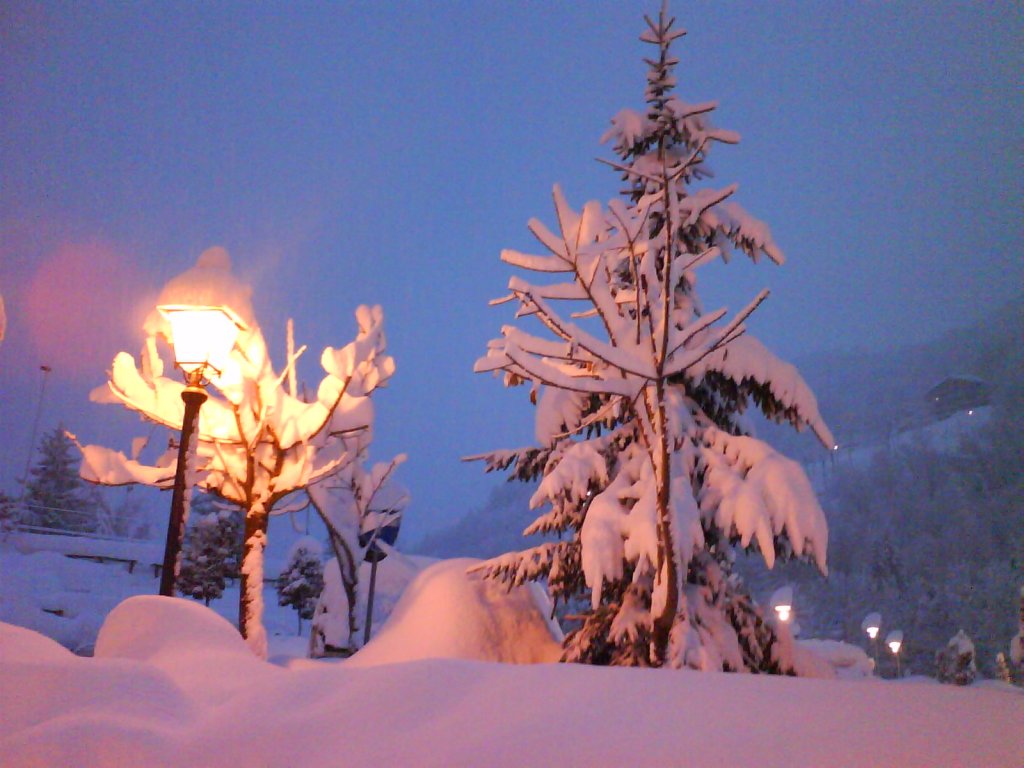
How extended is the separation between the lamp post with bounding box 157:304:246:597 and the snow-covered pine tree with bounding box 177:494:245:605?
21.1m

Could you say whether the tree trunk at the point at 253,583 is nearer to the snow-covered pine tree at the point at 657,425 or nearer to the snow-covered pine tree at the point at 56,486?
the snow-covered pine tree at the point at 657,425

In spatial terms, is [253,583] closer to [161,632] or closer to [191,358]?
[191,358]

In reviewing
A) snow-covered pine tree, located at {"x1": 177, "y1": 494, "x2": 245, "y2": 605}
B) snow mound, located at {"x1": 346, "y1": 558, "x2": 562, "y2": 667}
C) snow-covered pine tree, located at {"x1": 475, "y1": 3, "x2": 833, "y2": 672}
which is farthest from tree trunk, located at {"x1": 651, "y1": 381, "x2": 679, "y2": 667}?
snow-covered pine tree, located at {"x1": 177, "y1": 494, "x2": 245, "y2": 605}

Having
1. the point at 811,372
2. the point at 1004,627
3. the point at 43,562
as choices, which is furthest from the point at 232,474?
the point at 811,372

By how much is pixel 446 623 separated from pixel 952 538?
4430cm

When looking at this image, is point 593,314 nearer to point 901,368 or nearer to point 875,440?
point 875,440

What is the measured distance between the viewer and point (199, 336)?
591 centimetres

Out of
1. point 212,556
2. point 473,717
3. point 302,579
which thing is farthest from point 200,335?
point 212,556

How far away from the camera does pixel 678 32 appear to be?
741cm

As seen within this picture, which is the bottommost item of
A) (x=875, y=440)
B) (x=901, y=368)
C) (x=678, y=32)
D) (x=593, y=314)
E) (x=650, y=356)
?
(x=650, y=356)

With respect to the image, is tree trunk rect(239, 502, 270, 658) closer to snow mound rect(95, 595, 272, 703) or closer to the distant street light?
snow mound rect(95, 595, 272, 703)

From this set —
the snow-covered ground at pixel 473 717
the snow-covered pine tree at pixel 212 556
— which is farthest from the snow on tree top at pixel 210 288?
the snow-covered pine tree at pixel 212 556

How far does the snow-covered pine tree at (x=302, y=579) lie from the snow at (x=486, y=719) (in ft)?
81.3

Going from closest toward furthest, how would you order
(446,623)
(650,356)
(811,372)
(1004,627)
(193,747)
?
(193,747) < (650,356) < (446,623) < (1004,627) < (811,372)
